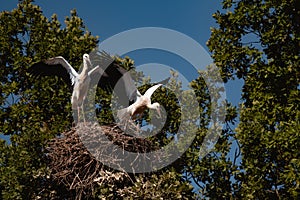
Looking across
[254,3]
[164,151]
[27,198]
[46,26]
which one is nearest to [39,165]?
[27,198]

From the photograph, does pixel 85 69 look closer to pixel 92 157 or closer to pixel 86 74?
pixel 86 74

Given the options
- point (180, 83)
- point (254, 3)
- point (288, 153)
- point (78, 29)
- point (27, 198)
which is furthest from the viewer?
point (78, 29)

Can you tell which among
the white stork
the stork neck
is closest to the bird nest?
the white stork

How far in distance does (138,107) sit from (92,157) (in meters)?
1.79

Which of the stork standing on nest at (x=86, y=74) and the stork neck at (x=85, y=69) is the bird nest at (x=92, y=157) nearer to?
the stork standing on nest at (x=86, y=74)

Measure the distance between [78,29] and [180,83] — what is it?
3396mm

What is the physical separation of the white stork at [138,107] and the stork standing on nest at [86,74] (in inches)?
14.9

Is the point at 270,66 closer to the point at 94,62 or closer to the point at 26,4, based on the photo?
the point at 94,62

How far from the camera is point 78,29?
16219mm

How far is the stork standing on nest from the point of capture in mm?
13492

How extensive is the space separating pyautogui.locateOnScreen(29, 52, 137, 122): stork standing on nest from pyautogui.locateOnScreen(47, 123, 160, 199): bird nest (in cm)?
148

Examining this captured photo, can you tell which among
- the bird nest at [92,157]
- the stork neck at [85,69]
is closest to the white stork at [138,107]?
the bird nest at [92,157]

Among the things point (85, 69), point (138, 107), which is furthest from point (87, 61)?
point (138, 107)

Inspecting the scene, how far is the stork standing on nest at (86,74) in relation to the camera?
1349cm
